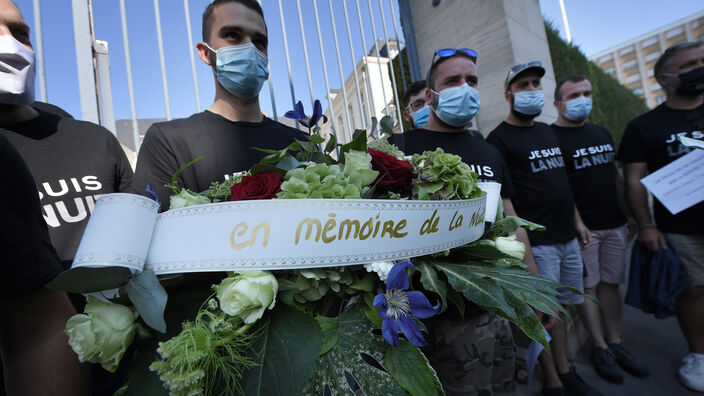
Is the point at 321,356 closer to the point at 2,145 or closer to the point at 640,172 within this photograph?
the point at 2,145

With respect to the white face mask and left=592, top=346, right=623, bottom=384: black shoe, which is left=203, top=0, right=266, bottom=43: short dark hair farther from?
left=592, top=346, right=623, bottom=384: black shoe

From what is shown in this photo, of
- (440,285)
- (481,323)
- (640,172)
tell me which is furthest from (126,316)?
(640,172)

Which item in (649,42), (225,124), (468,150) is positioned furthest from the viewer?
(649,42)

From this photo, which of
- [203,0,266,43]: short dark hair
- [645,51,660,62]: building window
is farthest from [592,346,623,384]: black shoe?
[645,51,660,62]: building window

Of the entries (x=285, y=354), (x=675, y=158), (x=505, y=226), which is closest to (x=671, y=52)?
(x=675, y=158)

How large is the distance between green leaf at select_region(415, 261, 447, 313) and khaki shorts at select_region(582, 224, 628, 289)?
3.29m

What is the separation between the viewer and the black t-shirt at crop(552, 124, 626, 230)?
3.14m

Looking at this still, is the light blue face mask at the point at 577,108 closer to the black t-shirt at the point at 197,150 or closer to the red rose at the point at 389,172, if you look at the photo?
the black t-shirt at the point at 197,150

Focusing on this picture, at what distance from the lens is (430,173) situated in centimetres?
80

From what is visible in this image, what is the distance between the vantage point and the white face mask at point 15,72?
1.39 m

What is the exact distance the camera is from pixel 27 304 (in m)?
0.78

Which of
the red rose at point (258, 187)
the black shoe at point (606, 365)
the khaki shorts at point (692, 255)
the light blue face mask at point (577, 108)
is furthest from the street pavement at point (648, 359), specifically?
the red rose at point (258, 187)

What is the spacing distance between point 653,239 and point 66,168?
434 cm

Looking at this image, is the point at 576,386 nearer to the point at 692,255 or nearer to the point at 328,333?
the point at 692,255
